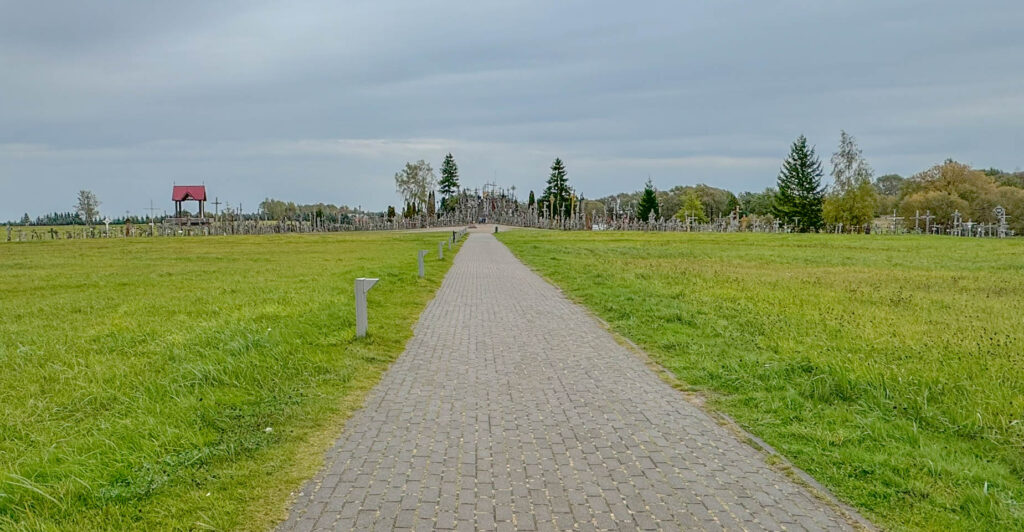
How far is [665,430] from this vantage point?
18.6ft

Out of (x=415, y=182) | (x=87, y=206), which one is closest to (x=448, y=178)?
(x=415, y=182)

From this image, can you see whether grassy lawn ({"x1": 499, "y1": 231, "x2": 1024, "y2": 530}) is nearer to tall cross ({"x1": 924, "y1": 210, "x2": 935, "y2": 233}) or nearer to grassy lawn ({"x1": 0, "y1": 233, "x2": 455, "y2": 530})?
grassy lawn ({"x1": 0, "y1": 233, "x2": 455, "y2": 530})

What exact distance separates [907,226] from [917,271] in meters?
59.4

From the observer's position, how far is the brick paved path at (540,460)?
3963mm

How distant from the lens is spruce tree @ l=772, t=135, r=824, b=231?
270ft

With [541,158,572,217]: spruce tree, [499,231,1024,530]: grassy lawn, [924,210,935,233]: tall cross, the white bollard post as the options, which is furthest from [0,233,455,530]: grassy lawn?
[541,158,572,217]: spruce tree

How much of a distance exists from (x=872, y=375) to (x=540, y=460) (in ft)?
13.8

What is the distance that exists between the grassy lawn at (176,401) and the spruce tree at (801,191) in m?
77.5

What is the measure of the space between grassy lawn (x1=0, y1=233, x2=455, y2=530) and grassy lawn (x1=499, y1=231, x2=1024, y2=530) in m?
3.78

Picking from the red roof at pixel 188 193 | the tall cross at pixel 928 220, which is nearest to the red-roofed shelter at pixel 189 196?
the red roof at pixel 188 193

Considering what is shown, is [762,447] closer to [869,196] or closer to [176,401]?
[176,401]

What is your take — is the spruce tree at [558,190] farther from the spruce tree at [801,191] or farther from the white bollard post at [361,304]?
the white bollard post at [361,304]

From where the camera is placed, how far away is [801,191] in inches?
3278

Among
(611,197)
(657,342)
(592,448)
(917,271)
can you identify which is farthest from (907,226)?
(611,197)
